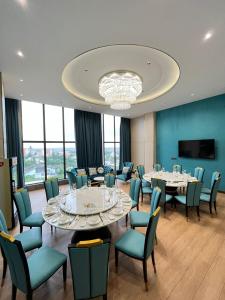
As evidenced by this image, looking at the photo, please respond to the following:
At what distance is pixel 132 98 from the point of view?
11.2 ft

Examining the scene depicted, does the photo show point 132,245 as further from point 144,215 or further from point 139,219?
point 144,215

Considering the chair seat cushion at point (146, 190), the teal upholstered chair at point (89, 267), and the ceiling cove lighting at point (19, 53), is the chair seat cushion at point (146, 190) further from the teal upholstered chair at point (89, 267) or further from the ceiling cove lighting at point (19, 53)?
the ceiling cove lighting at point (19, 53)

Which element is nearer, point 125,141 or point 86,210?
point 86,210

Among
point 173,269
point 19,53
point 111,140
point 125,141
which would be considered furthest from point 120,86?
point 125,141

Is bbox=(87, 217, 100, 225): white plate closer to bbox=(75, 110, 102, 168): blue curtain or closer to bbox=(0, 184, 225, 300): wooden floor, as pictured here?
bbox=(0, 184, 225, 300): wooden floor

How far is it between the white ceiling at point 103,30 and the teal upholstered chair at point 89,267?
8.27 feet

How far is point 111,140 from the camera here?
8.54 meters

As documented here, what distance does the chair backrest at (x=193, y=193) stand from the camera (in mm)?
3260

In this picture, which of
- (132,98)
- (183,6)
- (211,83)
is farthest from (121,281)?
(211,83)

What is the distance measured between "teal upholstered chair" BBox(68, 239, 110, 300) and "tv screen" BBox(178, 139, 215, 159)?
17.7 feet

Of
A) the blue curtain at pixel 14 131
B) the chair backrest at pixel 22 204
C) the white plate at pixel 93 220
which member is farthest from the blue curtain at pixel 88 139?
the white plate at pixel 93 220

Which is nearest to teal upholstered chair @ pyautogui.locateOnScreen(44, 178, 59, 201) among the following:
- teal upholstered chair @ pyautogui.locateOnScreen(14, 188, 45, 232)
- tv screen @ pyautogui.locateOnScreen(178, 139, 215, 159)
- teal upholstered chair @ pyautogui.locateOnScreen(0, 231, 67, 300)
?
teal upholstered chair @ pyautogui.locateOnScreen(14, 188, 45, 232)

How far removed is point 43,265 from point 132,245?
1.05 meters

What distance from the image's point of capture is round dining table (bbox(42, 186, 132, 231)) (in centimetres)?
192
